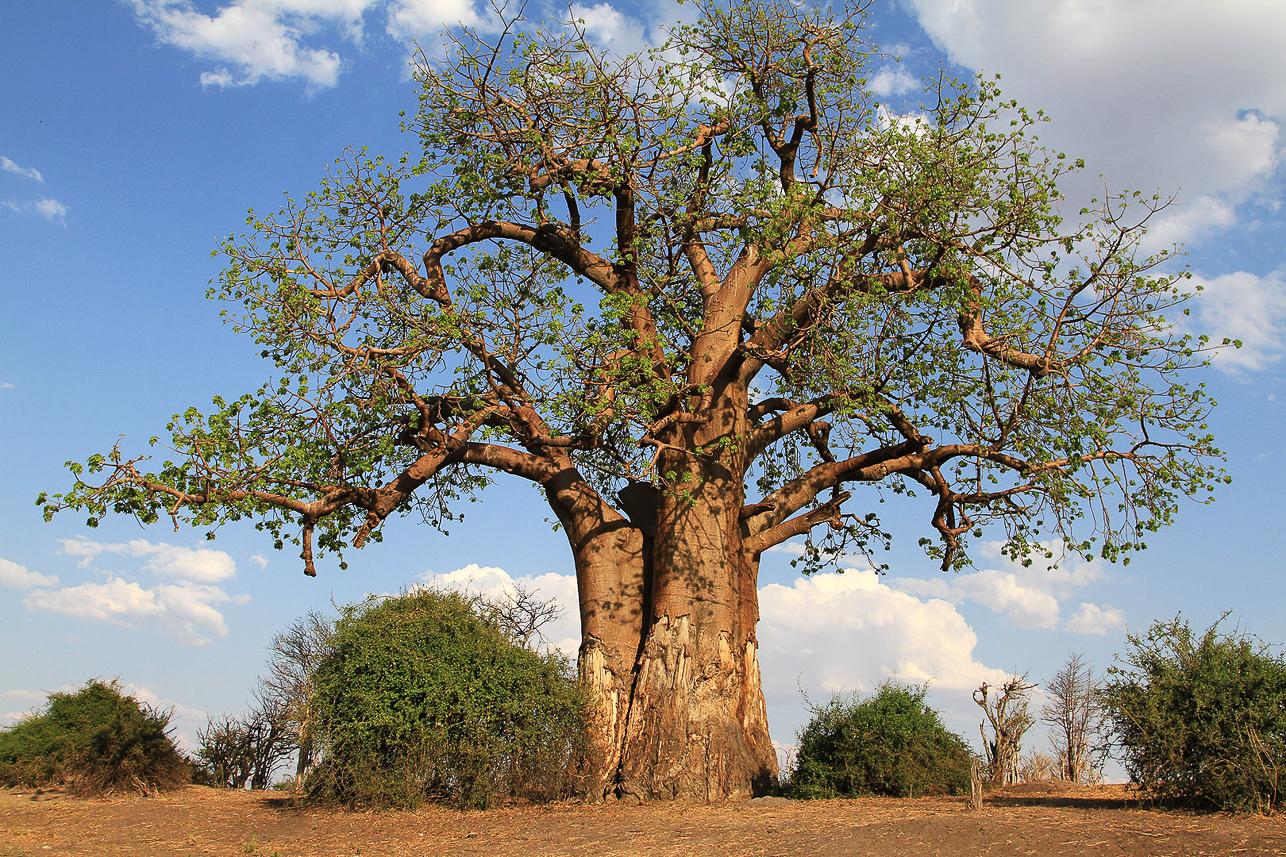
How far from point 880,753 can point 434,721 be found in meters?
5.12

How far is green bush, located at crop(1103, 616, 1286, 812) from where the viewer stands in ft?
27.7

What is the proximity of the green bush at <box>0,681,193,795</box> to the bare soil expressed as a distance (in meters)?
0.89

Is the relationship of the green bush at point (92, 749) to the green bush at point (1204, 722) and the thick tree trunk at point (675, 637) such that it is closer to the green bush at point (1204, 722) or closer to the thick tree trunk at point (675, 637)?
the thick tree trunk at point (675, 637)

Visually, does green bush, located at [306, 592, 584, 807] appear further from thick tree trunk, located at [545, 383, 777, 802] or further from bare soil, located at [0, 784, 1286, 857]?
thick tree trunk, located at [545, 383, 777, 802]

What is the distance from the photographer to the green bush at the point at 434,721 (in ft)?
32.6

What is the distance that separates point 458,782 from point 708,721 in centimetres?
291

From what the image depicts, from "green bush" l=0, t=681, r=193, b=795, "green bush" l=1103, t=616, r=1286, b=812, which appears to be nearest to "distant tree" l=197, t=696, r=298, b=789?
"green bush" l=0, t=681, r=193, b=795

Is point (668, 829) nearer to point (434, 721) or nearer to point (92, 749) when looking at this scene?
point (434, 721)

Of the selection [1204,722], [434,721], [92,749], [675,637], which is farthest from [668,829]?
Result: [92,749]

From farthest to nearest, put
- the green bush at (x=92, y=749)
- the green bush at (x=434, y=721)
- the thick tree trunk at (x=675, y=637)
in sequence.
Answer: the green bush at (x=92, y=749)
the thick tree trunk at (x=675, y=637)
the green bush at (x=434, y=721)

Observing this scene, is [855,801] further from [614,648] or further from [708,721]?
[614,648]

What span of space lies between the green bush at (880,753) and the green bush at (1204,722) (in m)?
2.16

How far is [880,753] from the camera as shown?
10.7 metres

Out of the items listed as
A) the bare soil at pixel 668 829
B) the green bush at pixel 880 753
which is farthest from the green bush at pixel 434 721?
the green bush at pixel 880 753
